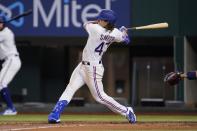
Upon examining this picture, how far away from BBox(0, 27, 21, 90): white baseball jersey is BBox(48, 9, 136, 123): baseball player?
3.54 m

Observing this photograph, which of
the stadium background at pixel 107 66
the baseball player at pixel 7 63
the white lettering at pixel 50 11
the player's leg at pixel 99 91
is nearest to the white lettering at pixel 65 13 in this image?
the white lettering at pixel 50 11

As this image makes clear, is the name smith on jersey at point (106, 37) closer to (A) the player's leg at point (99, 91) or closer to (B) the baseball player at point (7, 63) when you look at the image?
(A) the player's leg at point (99, 91)

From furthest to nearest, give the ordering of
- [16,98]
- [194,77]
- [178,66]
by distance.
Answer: [16,98], [178,66], [194,77]

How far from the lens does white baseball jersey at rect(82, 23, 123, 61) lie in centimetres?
1022

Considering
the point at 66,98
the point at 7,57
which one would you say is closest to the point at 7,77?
the point at 7,57

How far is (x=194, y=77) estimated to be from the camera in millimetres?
9906

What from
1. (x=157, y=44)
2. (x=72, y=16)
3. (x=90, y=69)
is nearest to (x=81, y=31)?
(x=72, y=16)

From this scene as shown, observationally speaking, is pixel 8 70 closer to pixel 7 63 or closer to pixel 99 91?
pixel 7 63

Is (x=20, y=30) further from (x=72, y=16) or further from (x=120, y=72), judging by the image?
→ (x=120, y=72)

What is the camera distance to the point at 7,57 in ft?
45.1

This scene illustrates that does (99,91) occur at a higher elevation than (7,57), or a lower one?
lower

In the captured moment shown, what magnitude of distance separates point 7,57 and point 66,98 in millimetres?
3814

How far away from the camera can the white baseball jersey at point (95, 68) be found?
10219 millimetres

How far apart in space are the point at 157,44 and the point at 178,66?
2.18 metres
